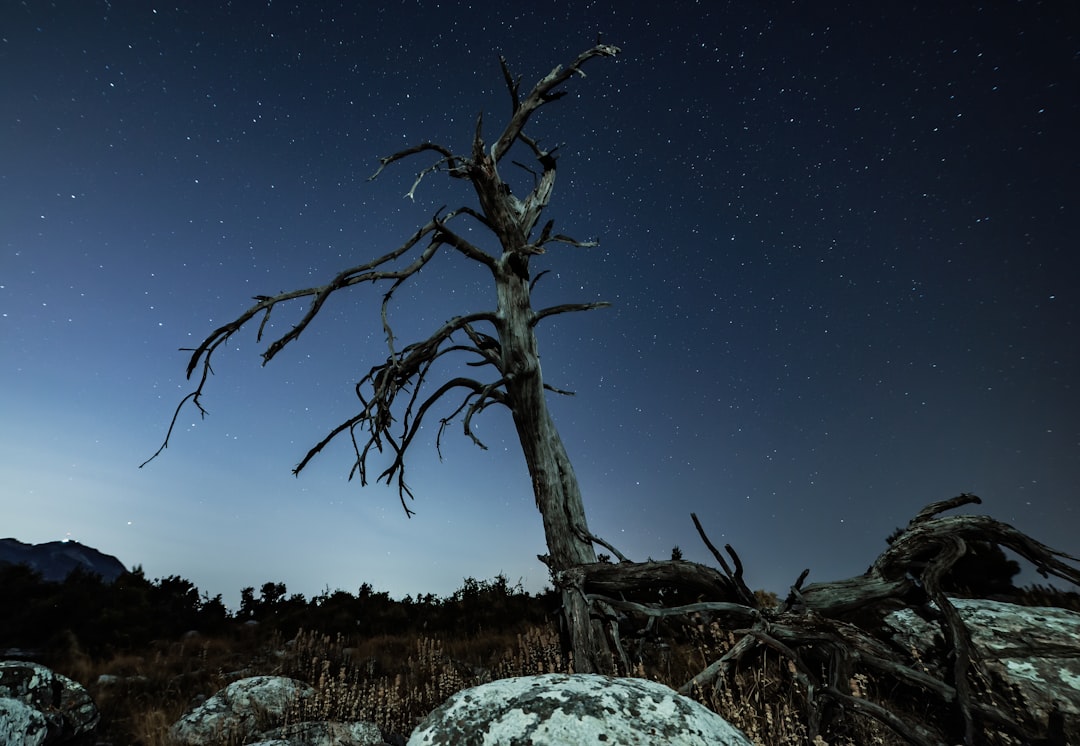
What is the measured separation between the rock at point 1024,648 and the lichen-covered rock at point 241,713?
689 centimetres

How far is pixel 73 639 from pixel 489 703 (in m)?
13.4

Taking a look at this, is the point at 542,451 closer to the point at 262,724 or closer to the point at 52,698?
the point at 262,724

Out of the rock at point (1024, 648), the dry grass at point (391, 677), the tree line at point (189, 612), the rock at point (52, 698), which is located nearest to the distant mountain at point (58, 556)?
the tree line at point (189, 612)

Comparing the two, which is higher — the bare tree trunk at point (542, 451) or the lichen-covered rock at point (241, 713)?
the bare tree trunk at point (542, 451)

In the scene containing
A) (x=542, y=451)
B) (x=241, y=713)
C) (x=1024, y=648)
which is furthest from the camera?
(x=542, y=451)

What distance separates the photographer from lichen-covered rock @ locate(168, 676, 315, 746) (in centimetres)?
581

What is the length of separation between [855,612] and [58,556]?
552 feet

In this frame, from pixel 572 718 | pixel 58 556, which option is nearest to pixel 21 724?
pixel 572 718

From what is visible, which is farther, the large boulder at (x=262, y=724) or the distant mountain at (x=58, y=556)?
the distant mountain at (x=58, y=556)

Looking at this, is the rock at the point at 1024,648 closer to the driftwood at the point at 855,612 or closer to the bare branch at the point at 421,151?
the driftwood at the point at 855,612

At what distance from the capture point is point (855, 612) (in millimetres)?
5695

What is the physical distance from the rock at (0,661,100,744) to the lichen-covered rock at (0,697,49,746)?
3.9 inches

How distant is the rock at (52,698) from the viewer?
19.2 feet

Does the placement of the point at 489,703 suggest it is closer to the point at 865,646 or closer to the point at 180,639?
the point at 865,646
